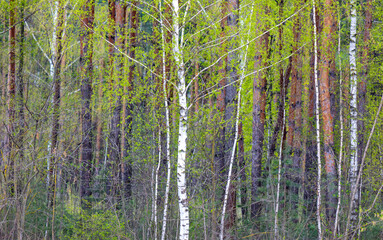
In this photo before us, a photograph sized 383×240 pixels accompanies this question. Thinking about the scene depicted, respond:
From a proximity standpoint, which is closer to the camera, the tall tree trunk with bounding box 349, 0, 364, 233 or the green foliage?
the green foliage

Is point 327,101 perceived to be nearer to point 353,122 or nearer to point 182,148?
point 353,122

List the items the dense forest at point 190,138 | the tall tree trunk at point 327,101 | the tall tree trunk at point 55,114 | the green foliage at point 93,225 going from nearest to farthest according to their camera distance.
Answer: the tall tree trunk at point 55,114 < the dense forest at point 190,138 < the green foliage at point 93,225 < the tall tree trunk at point 327,101

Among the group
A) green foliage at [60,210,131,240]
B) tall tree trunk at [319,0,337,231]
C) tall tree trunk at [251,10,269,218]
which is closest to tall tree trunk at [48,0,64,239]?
green foliage at [60,210,131,240]

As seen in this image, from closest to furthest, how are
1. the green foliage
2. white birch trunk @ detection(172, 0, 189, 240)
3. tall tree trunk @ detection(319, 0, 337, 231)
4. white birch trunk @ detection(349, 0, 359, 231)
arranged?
white birch trunk @ detection(172, 0, 189, 240), the green foliage, white birch trunk @ detection(349, 0, 359, 231), tall tree trunk @ detection(319, 0, 337, 231)

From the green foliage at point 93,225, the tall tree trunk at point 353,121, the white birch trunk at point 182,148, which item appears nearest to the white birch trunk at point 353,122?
the tall tree trunk at point 353,121

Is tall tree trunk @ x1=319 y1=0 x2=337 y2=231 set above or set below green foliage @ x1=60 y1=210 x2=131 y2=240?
above

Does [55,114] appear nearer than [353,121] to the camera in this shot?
Yes

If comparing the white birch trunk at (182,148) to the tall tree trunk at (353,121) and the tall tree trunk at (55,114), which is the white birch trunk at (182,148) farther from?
the tall tree trunk at (353,121)

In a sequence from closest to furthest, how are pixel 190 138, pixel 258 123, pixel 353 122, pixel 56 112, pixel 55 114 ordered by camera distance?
pixel 55 114, pixel 56 112, pixel 190 138, pixel 353 122, pixel 258 123

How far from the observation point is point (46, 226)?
848 cm

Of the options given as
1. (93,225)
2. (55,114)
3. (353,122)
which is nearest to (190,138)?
(93,225)

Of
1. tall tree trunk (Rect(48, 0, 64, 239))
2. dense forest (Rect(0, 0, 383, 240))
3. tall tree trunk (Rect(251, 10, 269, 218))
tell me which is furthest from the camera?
tall tree trunk (Rect(251, 10, 269, 218))

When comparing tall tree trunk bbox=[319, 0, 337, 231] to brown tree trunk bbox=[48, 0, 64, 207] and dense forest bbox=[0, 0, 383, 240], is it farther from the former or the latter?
brown tree trunk bbox=[48, 0, 64, 207]

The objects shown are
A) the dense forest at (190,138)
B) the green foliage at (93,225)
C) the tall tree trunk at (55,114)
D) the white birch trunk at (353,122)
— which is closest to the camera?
the tall tree trunk at (55,114)
